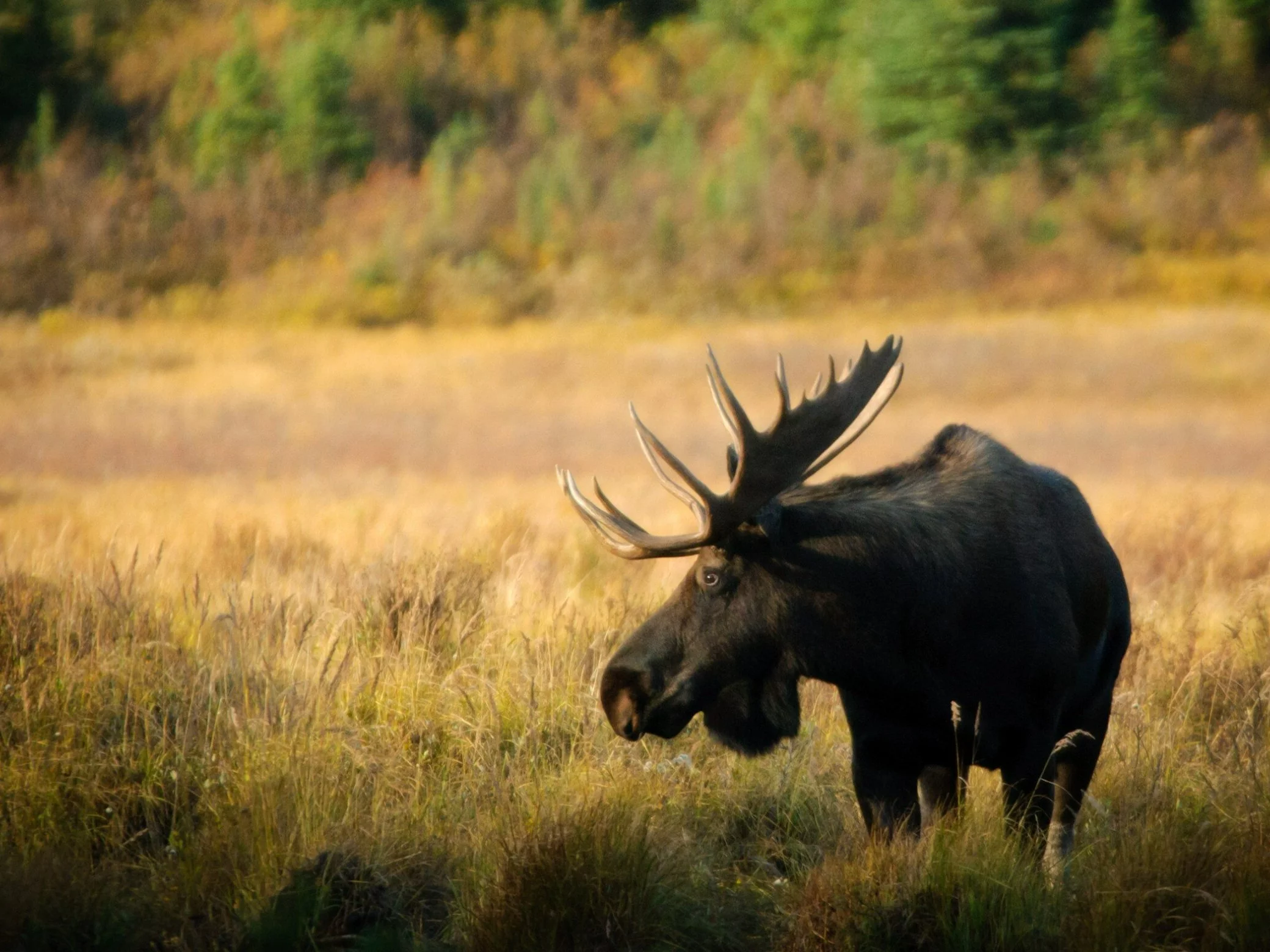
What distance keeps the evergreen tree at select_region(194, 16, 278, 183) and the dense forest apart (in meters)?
0.06

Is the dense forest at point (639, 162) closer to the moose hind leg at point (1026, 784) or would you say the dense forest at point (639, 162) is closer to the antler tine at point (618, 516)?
the antler tine at point (618, 516)

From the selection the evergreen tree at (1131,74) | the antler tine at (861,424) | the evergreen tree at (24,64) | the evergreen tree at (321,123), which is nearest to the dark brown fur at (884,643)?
the antler tine at (861,424)

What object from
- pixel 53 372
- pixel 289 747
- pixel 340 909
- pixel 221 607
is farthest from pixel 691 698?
pixel 53 372

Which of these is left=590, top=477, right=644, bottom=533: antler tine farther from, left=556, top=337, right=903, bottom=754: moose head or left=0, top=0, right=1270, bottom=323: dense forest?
left=0, top=0, right=1270, bottom=323: dense forest

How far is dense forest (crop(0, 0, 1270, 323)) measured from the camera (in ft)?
85.4

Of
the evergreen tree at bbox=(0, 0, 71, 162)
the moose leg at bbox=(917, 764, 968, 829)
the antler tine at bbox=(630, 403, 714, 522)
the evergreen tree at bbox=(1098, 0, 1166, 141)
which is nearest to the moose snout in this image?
the antler tine at bbox=(630, 403, 714, 522)

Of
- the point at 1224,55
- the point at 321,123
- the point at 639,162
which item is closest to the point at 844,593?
the point at 639,162

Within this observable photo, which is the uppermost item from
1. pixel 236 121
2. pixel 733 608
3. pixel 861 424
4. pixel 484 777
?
pixel 236 121

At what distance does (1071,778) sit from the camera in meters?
5.22

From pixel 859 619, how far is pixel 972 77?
81.9ft

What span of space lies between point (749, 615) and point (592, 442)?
14.6 meters

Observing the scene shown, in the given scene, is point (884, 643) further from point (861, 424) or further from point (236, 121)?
point (236, 121)

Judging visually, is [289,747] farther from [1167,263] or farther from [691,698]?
[1167,263]

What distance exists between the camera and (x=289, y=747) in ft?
17.7
